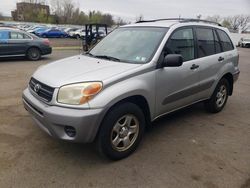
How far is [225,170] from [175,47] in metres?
1.90

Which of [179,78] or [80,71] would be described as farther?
[179,78]

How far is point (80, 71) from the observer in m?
3.39

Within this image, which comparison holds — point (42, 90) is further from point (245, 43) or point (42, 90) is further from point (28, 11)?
point (28, 11)

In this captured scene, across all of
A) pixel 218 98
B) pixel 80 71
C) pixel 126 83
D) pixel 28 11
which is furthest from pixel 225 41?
pixel 28 11

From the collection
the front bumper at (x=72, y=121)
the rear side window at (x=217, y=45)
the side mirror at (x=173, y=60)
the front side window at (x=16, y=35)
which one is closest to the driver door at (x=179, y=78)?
the side mirror at (x=173, y=60)

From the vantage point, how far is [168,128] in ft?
14.7

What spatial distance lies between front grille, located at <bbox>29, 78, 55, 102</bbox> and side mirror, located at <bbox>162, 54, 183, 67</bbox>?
156cm

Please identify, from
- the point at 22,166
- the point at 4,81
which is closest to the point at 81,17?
the point at 4,81

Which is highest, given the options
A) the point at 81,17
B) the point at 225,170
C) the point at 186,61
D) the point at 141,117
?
the point at 81,17

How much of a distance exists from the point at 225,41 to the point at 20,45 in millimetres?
9897

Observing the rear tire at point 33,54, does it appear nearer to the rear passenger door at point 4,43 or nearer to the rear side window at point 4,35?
the rear passenger door at point 4,43

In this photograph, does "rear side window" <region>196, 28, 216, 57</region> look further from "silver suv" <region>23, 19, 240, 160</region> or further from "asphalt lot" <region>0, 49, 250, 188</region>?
"asphalt lot" <region>0, 49, 250, 188</region>

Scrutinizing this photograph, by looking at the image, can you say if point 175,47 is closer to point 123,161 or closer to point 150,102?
point 150,102

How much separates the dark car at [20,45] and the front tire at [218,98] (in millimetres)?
9885
